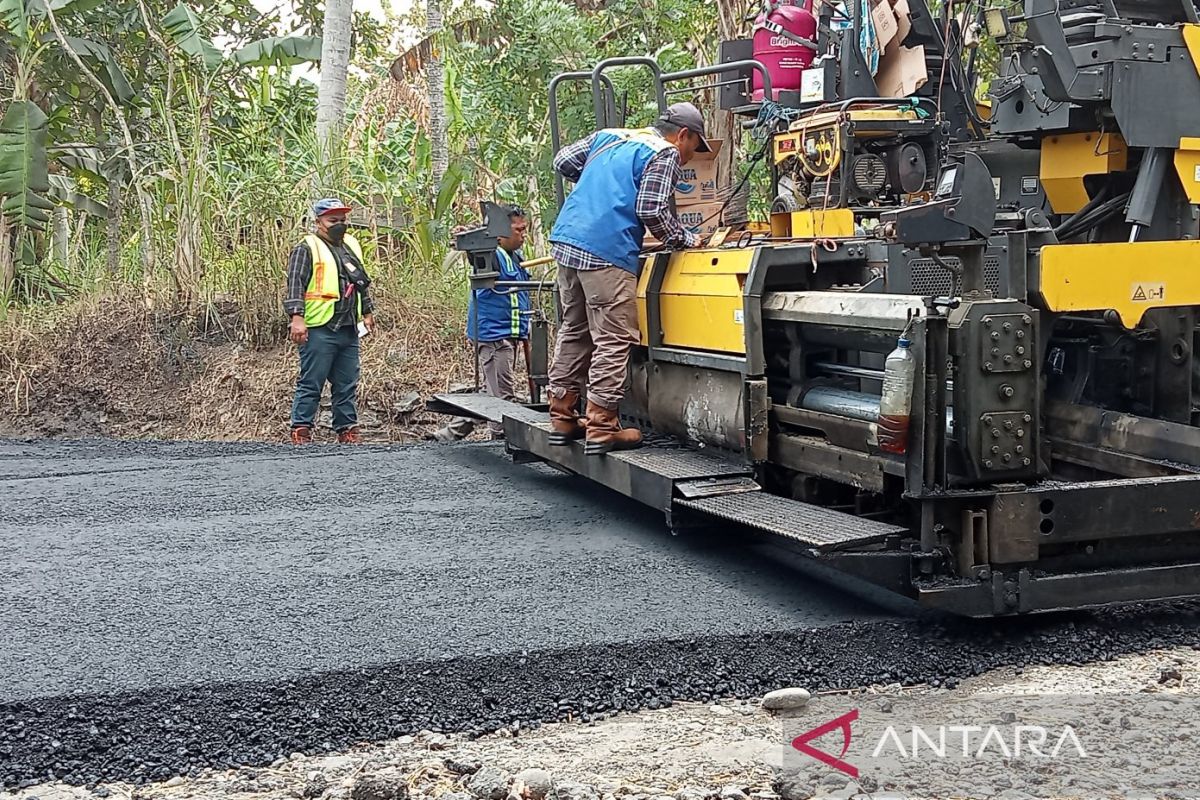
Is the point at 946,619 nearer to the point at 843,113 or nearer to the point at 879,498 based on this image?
the point at 879,498

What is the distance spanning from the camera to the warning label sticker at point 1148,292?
4.44 m

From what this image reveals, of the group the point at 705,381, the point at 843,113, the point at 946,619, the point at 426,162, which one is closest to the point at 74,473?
the point at 705,381

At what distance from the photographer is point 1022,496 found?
13.5 ft

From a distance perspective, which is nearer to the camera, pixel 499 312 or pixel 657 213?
pixel 657 213

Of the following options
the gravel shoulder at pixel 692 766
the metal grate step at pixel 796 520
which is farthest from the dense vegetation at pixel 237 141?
the gravel shoulder at pixel 692 766

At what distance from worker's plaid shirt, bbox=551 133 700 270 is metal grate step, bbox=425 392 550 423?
4.10 feet

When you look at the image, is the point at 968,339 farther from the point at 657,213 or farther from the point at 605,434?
the point at 605,434

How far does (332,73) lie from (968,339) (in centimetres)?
758

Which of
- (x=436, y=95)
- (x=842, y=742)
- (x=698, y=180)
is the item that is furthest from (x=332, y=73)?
(x=842, y=742)

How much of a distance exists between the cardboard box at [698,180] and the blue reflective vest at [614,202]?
3.61ft

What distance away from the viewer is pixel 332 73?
10.5 metres

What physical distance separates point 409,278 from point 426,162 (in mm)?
1808

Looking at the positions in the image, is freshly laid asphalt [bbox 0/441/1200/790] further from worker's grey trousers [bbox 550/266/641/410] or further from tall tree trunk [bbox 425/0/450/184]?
tall tree trunk [bbox 425/0/450/184]

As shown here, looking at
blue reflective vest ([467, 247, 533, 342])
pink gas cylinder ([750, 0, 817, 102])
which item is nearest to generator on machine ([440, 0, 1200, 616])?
pink gas cylinder ([750, 0, 817, 102])
